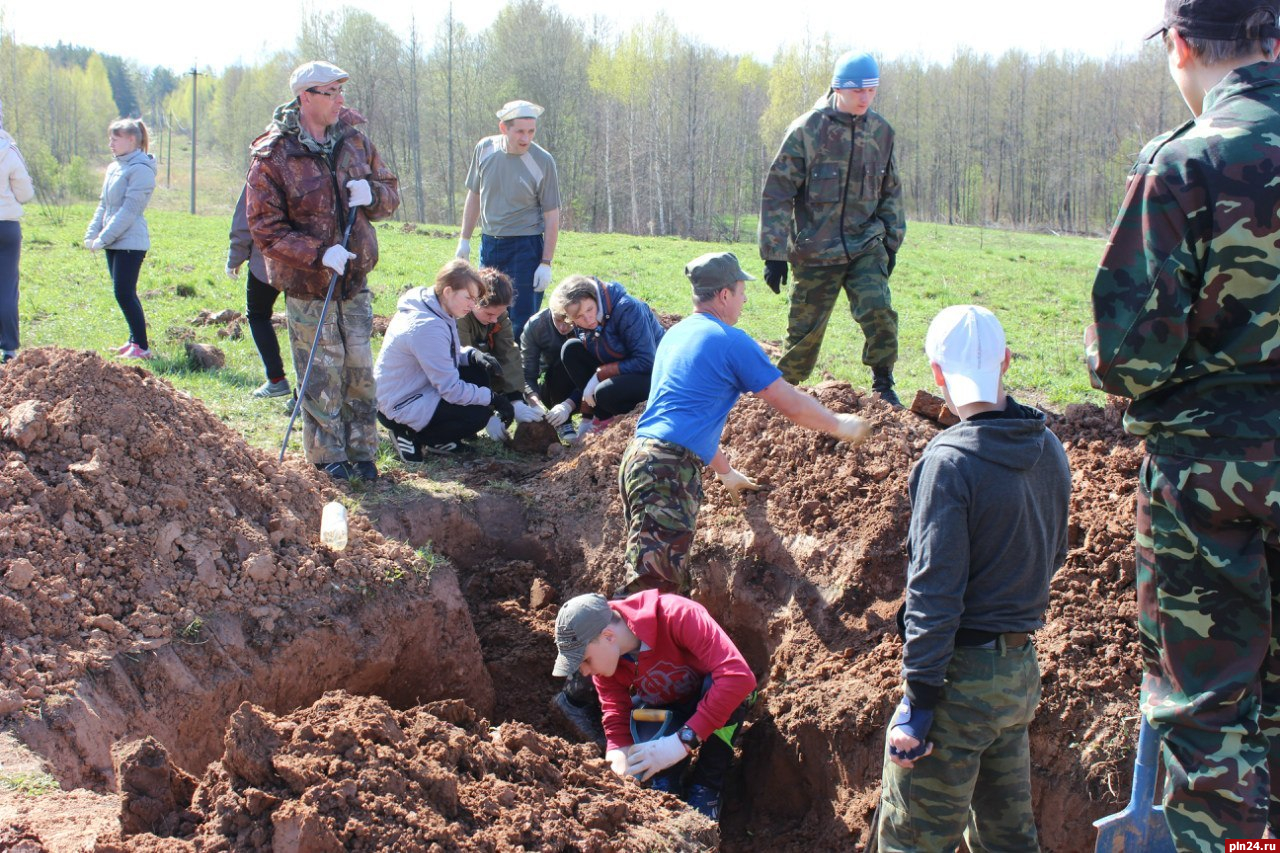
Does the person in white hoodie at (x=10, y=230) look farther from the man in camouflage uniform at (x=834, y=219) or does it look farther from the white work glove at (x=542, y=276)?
the man in camouflage uniform at (x=834, y=219)

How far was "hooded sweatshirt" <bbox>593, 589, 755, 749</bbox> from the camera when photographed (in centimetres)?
381

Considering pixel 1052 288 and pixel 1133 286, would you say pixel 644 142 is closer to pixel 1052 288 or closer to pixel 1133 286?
pixel 1052 288

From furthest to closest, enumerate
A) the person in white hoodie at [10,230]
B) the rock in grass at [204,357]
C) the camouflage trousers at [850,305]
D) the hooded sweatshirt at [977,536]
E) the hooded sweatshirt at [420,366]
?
the rock in grass at [204,357] < the person in white hoodie at [10,230] < the hooded sweatshirt at [420,366] < the camouflage trousers at [850,305] < the hooded sweatshirt at [977,536]

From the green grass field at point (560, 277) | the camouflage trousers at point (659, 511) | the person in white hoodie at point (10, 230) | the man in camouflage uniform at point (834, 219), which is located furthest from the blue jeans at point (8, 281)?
the camouflage trousers at point (659, 511)

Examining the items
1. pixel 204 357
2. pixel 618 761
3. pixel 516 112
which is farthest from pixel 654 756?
pixel 204 357

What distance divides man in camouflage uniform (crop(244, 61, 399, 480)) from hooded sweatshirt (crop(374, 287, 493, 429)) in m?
0.49

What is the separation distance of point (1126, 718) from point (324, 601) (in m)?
3.34

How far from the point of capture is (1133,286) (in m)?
2.33

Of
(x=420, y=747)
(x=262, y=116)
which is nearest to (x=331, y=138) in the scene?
(x=420, y=747)

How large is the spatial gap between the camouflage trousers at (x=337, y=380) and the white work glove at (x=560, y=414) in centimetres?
123

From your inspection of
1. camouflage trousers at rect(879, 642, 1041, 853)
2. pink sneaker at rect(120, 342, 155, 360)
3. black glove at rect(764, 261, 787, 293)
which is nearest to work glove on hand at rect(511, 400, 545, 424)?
black glove at rect(764, 261, 787, 293)

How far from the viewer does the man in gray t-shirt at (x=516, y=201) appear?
736 centimetres

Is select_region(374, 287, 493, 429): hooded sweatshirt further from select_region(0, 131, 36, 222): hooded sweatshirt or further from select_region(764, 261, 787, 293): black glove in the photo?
select_region(0, 131, 36, 222): hooded sweatshirt

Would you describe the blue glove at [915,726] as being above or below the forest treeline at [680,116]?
below
